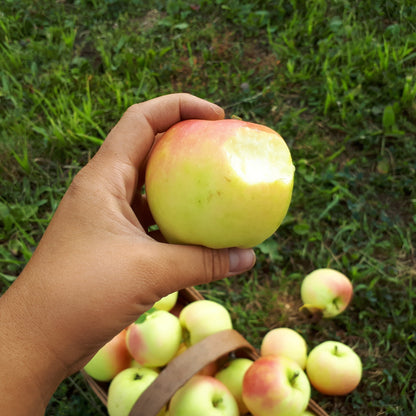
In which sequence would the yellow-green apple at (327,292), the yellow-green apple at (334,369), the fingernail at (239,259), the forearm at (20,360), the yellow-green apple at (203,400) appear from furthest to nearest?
the yellow-green apple at (327,292) → the yellow-green apple at (334,369) → the yellow-green apple at (203,400) → the fingernail at (239,259) → the forearm at (20,360)

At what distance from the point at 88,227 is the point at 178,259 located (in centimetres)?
21

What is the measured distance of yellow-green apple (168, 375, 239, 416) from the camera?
4.06ft

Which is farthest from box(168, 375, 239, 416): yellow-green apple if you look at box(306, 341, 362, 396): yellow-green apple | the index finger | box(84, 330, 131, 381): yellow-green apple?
the index finger

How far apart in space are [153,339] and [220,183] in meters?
0.70

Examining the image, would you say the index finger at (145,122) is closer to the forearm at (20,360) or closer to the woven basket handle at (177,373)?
the forearm at (20,360)

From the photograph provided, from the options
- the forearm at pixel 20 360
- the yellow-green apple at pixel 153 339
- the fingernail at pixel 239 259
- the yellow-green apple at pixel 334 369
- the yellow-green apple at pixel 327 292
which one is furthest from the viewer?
the yellow-green apple at pixel 327 292

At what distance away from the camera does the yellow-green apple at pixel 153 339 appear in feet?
4.58

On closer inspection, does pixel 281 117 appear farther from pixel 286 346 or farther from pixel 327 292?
pixel 286 346

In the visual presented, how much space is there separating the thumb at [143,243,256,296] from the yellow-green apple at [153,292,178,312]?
0.54 metres

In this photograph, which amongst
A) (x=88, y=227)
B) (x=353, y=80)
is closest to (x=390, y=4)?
(x=353, y=80)

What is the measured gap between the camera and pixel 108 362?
146 centimetres

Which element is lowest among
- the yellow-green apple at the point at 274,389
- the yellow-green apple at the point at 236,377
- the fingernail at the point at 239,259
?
the yellow-green apple at the point at 236,377

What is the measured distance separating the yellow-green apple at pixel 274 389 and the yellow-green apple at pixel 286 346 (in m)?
0.22

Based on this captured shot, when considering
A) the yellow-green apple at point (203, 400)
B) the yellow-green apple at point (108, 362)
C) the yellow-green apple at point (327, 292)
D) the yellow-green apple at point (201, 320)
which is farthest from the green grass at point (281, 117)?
the yellow-green apple at point (203, 400)
